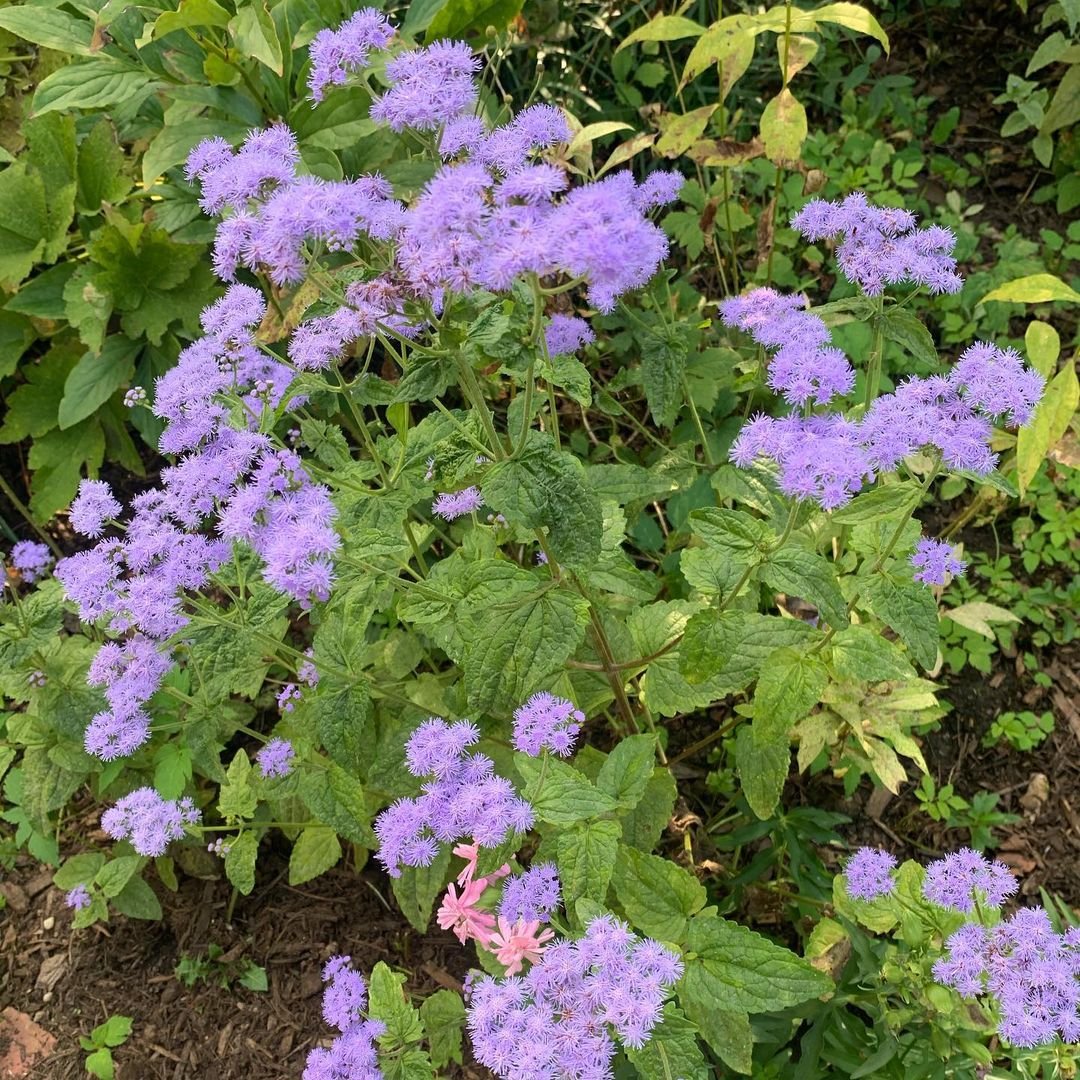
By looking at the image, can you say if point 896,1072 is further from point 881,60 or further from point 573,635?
point 881,60

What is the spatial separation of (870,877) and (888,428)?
1.01 meters

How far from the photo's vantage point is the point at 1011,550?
3598mm

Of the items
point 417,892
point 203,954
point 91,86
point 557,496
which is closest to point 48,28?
point 91,86

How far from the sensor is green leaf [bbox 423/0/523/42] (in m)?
2.85

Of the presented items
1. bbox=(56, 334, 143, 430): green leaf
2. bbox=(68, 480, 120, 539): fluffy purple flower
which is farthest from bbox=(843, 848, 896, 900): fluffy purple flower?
bbox=(56, 334, 143, 430): green leaf

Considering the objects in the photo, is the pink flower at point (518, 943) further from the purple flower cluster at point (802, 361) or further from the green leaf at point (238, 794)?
the purple flower cluster at point (802, 361)

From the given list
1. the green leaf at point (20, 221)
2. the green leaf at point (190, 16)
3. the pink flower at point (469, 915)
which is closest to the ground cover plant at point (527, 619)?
the pink flower at point (469, 915)

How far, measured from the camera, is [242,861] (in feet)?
8.27

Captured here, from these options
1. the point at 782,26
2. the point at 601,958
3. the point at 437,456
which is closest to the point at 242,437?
the point at 437,456

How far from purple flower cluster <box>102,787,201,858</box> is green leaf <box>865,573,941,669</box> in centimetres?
177

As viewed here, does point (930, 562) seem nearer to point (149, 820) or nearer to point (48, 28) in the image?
point (149, 820)

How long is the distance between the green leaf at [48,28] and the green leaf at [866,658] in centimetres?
282

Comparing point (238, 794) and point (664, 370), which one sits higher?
point (664, 370)

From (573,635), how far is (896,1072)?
3.81ft
